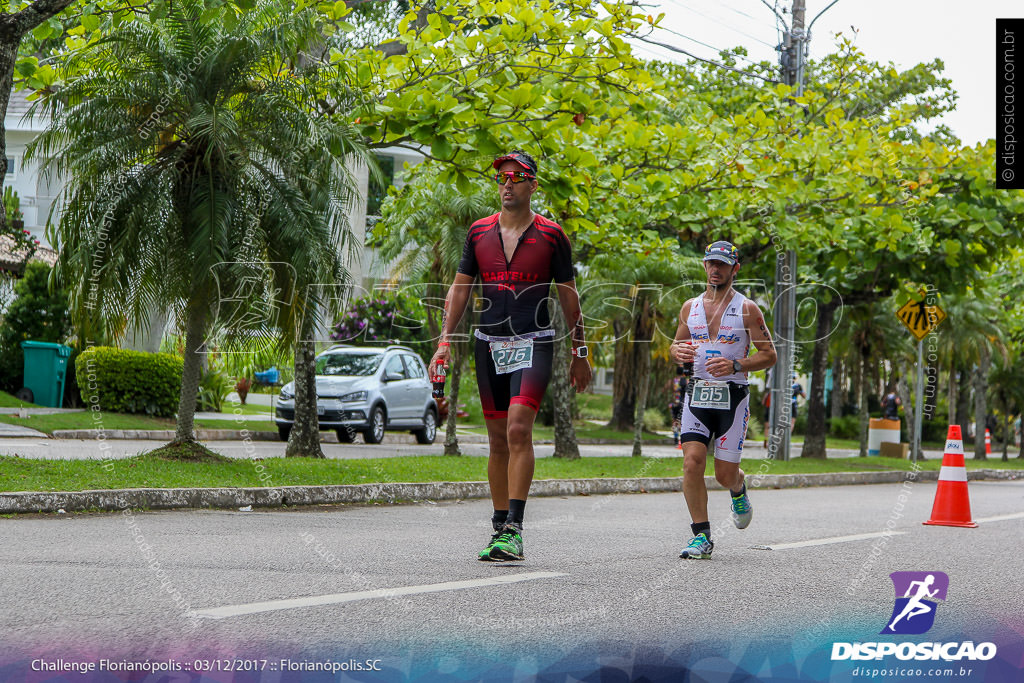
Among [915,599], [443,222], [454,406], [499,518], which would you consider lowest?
[915,599]

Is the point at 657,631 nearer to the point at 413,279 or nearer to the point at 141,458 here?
the point at 141,458

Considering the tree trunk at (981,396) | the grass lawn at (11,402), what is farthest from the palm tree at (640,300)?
the grass lawn at (11,402)

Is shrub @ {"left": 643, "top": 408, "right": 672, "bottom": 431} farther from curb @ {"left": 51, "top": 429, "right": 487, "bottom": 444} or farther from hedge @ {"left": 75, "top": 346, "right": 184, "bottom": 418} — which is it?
hedge @ {"left": 75, "top": 346, "right": 184, "bottom": 418}

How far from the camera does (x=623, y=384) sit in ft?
107

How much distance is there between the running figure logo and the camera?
5.06 meters

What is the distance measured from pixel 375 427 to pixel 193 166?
999 cm

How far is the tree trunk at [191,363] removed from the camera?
474 inches

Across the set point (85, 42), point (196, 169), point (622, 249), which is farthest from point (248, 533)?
point (622, 249)

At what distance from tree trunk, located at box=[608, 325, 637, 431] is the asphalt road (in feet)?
58.4

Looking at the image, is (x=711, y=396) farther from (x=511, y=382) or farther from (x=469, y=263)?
(x=469, y=263)

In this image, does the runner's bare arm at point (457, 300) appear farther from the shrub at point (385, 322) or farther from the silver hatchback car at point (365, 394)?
the shrub at point (385, 322)

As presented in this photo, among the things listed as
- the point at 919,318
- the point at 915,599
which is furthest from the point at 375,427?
the point at 915,599

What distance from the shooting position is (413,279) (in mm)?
22469

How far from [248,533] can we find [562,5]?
713cm
